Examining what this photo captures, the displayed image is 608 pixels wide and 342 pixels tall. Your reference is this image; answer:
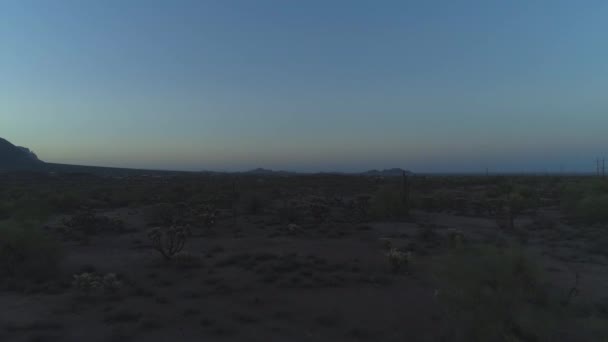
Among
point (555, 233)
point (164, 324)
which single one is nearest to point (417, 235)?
point (555, 233)

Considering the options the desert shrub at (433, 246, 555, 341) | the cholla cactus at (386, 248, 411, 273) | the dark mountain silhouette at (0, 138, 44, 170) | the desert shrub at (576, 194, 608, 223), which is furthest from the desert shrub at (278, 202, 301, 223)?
the dark mountain silhouette at (0, 138, 44, 170)

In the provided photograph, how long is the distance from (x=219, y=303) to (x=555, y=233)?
60.6ft

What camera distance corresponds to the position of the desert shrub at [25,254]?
13.7 metres

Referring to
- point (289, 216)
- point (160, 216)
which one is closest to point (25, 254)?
point (160, 216)

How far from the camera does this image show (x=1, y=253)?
45.0 feet

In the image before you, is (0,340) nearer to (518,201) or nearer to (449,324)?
(449,324)

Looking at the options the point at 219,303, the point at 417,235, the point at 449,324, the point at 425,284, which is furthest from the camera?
the point at 417,235

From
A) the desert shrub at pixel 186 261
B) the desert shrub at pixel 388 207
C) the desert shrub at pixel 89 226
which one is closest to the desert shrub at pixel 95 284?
the desert shrub at pixel 186 261

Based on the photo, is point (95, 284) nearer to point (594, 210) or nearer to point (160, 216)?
point (160, 216)

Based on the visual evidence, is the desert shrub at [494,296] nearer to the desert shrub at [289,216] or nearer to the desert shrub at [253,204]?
the desert shrub at [289,216]

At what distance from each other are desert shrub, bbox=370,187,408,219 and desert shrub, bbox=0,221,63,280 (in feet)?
66.3

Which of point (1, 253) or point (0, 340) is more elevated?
point (1, 253)

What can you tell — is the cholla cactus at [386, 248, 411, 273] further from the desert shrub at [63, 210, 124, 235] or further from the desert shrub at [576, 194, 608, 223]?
the desert shrub at [63, 210, 124, 235]

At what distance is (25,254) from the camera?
14.0 meters
